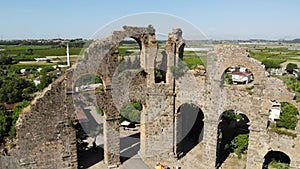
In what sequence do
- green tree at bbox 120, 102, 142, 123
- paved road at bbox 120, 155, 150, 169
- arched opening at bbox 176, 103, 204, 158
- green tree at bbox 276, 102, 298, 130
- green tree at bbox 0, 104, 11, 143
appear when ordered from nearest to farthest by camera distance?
paved road at bbox 120, 155, 150, 169 < arched opening at bbox 176, 103, 204, 158 < green tree at bbox 276, 102, 298, 130 < green tree at bbox 0, 104, 11, 143 < green tree at bbox 120, 102, 142, 123

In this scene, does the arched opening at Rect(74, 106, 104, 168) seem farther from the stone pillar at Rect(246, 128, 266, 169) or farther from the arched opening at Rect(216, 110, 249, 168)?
the stone pillar at Rect(246, 128, 266, 169)

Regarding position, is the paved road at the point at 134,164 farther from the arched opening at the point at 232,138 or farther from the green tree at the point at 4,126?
the green tree at the point at 4,126

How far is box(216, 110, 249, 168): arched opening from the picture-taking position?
1586 centimetres

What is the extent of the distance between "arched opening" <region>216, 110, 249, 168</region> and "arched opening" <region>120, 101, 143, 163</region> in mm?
5123

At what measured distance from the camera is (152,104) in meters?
15.1

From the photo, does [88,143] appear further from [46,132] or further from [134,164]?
[46,132]

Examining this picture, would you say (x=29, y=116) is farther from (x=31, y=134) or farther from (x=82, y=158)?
(x=82, y=158)

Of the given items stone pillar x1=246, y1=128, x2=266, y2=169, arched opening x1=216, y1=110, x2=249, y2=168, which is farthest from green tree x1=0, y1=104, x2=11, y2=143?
stone pillar x1=246, y1=128, x2=266, y2=169

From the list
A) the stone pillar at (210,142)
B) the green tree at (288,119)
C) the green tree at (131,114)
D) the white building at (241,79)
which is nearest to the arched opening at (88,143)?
the green tree at (131,114)

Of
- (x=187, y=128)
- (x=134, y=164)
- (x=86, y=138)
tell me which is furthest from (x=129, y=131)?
(x=134, y=164)

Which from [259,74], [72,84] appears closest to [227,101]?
[259,74]

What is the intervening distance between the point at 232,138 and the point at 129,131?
24.3 ft

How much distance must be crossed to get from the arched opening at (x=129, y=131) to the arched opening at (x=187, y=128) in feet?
8.86

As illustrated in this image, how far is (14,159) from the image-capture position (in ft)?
39.3
